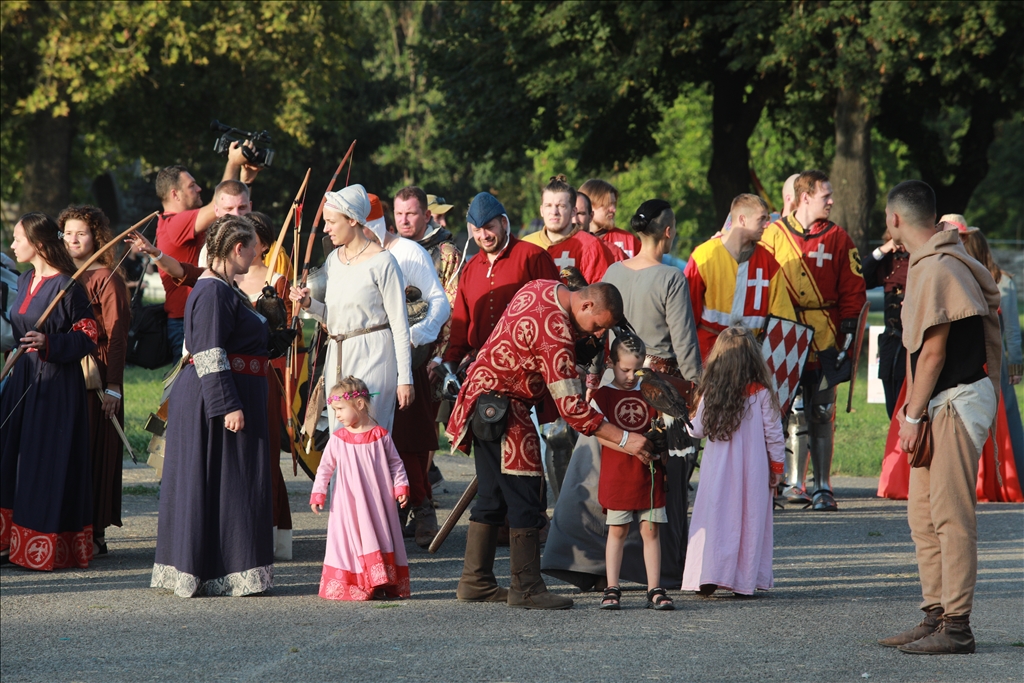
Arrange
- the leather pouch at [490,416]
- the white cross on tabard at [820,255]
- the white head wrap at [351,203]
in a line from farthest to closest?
the white cross on tabard at [820,255] < the white head wrap at [351,203] < the leather pouch at [490,416]

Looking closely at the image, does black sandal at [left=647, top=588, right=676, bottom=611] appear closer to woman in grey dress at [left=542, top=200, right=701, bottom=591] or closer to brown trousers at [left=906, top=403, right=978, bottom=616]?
woman in grey dress at [left=542, top=200, right=701, bottom=591]

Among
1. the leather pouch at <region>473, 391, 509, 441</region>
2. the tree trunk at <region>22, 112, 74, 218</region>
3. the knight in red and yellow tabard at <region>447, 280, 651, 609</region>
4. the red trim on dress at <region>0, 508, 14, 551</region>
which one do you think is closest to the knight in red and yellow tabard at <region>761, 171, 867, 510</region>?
the knight in red and yellow tabard at <region>447, 280, 651, 609</region>

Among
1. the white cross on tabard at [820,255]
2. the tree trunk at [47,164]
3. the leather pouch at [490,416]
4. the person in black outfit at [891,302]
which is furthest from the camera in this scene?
the tree trunk at [47,164]

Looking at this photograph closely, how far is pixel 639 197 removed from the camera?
47.6 metres

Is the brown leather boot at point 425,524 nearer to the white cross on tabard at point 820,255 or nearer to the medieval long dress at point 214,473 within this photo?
the medieval long dress at point 214,473

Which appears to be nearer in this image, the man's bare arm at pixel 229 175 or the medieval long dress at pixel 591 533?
the medieval long dress at pixel 591 533

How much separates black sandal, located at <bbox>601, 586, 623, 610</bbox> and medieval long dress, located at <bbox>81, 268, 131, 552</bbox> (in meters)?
3.08

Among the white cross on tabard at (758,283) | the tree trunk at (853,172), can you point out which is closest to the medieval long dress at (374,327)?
the white cross on tabard at (758,283)

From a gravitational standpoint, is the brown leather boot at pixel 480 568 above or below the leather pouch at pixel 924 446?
below

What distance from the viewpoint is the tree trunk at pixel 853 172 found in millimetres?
19656

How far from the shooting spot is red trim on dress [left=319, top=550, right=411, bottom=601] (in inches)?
244

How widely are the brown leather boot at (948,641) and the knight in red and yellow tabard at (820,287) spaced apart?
12.2 feet

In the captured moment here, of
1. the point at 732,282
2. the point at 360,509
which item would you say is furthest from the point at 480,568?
the point at 732,282

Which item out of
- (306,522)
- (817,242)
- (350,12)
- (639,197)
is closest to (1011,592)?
(817,242)
